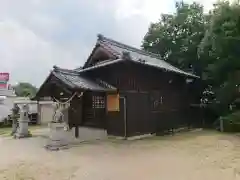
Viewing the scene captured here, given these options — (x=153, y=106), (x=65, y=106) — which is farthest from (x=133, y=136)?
(x=65, y=106)

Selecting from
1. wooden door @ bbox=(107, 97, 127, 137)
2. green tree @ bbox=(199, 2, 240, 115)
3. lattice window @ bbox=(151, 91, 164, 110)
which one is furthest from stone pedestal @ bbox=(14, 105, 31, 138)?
green tree @ bbox=(199, 2, 240, 115)

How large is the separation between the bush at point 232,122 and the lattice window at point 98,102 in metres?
7.17

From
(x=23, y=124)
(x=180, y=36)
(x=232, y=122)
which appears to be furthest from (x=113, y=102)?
(x=180, y=36)

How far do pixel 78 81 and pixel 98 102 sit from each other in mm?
1655

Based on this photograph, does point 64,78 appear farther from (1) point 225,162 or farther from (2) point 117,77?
(1) point 225,162

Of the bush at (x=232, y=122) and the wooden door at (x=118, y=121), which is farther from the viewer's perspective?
the bush at (x=232, y=122)

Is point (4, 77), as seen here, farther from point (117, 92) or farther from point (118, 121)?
point (118, 121)

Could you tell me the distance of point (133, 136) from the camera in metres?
12.0

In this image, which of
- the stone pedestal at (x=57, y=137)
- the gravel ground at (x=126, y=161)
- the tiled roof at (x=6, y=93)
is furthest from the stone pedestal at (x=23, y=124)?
the tiled roof at (x=6, y=93)

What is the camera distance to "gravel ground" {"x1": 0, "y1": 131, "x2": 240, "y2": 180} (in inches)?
244

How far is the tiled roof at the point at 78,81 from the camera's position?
36.7 ft

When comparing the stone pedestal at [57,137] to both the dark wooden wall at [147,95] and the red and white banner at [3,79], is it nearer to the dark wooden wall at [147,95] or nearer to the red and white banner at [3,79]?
the dark wooden wall at [147,95]

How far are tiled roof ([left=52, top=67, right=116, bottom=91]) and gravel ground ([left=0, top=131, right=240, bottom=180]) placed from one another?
2.51m

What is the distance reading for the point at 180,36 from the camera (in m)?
19.2
